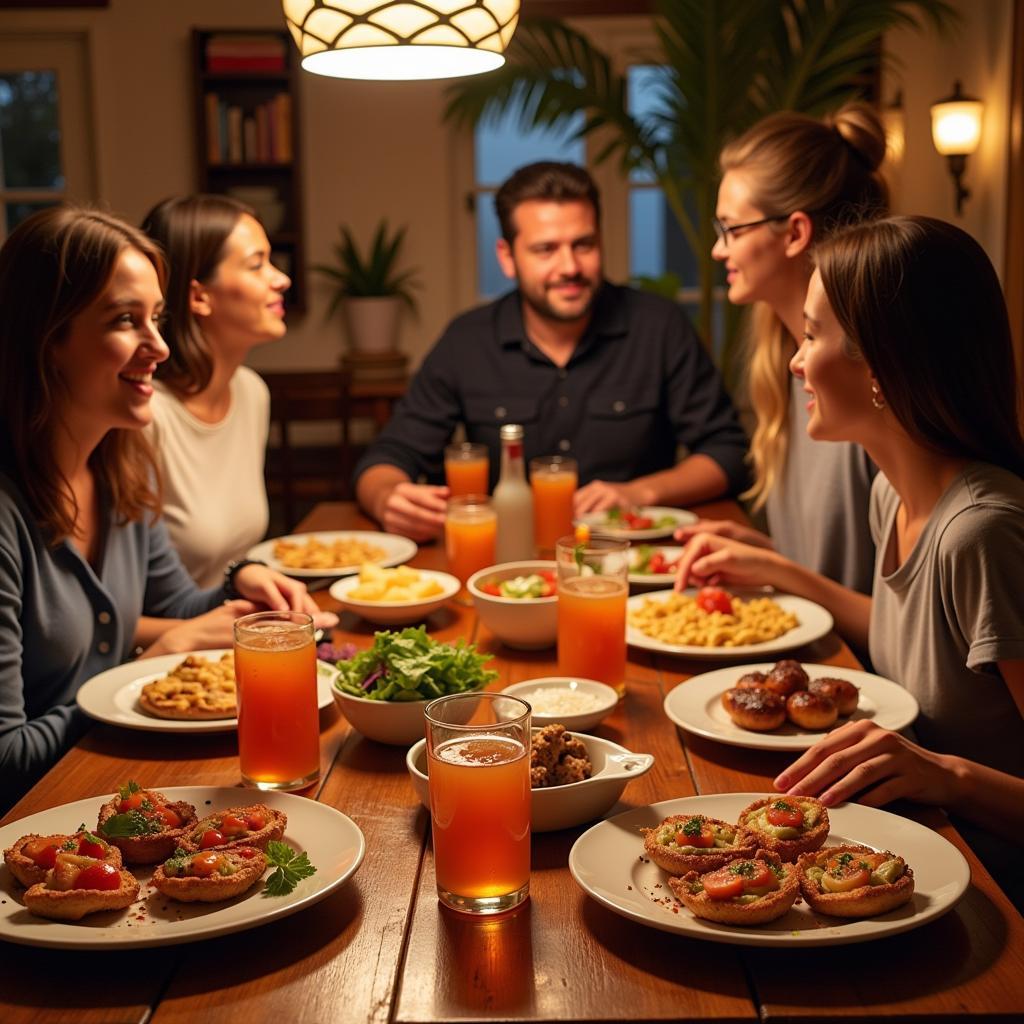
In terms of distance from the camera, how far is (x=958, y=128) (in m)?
4.91

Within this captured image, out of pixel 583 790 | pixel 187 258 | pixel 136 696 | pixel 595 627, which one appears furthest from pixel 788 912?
pixel 187 258

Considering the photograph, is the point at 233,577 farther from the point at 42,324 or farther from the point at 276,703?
the point at 276,703

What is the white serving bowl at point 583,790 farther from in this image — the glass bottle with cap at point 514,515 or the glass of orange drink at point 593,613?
the glass bottle with cap at point 514,515

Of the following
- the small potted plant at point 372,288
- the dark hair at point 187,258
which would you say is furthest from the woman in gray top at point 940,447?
the small potted plant at point 372,288

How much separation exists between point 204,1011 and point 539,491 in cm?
165

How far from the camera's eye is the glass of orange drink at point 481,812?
1.13 m

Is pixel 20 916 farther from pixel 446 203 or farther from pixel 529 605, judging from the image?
pixel 446 203

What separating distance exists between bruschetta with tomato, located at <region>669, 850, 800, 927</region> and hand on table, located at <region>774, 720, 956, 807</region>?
20 cm

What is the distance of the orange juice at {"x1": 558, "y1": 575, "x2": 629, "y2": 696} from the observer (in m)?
1.69

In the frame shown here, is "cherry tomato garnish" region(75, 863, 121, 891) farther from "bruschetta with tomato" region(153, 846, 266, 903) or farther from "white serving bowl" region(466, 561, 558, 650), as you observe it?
"white serving bowl" region(466, 561, 558, 650)

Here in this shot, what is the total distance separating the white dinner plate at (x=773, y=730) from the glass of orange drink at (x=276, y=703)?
1.47 feet

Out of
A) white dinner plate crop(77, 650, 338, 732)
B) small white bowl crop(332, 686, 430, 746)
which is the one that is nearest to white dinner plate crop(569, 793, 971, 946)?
small white bowl crop(332, 686, 430, 746)

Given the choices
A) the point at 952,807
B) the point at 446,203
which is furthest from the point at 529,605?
the point at 446,203

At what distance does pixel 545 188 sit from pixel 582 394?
0.56 metres
